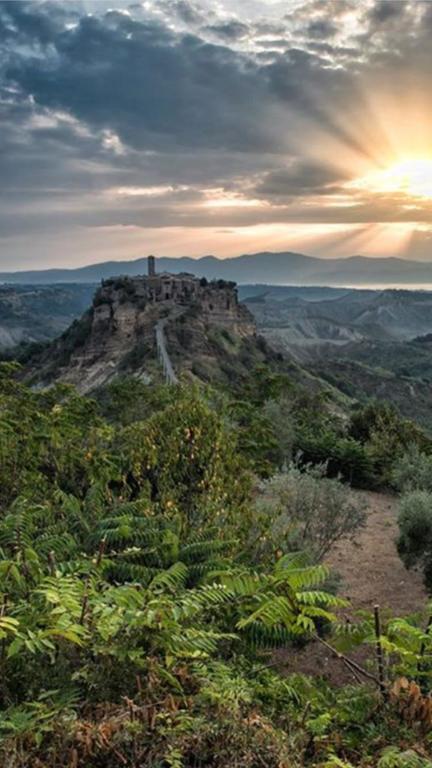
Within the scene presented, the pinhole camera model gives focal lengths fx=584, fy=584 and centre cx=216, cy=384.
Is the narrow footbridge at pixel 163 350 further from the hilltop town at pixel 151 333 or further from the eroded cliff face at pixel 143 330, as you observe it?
the eroded cliff face at pixel 143 330

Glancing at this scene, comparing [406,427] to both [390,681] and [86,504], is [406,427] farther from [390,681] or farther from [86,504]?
[390,681]

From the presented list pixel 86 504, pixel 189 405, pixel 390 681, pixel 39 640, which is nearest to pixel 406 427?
pixel 189 405

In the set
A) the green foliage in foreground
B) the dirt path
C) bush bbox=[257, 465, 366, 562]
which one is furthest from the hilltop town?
the green foliage in foreground

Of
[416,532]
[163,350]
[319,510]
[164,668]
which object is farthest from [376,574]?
[163,350]

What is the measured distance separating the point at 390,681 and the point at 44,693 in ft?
6.94

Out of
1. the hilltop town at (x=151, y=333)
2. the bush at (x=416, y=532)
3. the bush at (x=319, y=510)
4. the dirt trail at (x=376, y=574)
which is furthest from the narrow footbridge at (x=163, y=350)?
the bush at (x=319, y=510)

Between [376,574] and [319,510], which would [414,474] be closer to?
[376,574]

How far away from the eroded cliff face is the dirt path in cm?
4670

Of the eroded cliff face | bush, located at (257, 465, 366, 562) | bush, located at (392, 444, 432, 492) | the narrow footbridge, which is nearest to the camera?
bush, located at (257, 465, 366, 562)

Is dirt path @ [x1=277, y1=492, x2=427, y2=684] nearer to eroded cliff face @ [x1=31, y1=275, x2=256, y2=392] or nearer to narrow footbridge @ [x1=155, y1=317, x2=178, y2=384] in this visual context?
narrow footbridge @ [x1=155, y1=317, x2=178, y2=384]

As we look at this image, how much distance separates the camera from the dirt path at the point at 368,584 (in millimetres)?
7562

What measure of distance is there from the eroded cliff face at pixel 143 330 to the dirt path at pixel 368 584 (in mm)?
46702

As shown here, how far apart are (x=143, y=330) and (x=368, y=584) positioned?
71.9 metres

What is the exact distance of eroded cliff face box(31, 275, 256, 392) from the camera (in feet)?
232
